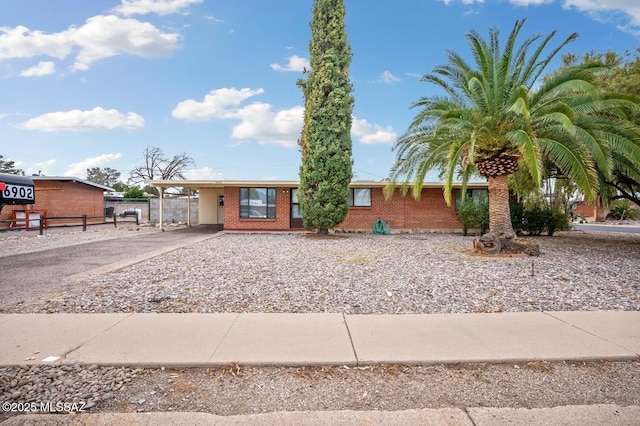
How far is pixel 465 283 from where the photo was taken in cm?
664

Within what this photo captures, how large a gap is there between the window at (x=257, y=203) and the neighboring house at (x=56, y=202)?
9.28 metres

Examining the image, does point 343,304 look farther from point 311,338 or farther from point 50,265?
point 50,265

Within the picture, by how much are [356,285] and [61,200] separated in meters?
22.6

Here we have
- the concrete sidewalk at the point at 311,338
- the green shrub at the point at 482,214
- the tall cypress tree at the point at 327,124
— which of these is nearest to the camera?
the concrete sidewalk at the point at 311,338

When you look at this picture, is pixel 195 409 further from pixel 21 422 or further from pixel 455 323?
pixel 455 323

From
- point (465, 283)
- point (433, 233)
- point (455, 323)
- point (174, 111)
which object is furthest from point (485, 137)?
point (174, 111)

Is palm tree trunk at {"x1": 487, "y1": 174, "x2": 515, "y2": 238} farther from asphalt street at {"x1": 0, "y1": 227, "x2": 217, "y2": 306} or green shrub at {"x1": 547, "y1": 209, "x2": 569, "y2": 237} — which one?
asphalt street at {"x1": 0, "y1": 227, "x2": 217, "y2": 306}

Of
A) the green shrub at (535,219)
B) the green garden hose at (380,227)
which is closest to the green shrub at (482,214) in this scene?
the green shrub at (535,219)

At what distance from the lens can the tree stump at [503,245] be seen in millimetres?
10148

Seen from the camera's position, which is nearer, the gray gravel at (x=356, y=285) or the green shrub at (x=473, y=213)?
the gray gravel at (x=356, y=285)

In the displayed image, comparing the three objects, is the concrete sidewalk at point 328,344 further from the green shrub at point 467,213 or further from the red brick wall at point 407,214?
the red brick wall at point 407,214

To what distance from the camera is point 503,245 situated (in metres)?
10.4

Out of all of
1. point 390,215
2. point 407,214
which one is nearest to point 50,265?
point 390,215

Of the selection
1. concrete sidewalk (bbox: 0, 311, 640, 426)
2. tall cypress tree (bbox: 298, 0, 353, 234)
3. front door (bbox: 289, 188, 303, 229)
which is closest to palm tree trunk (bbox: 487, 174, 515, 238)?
tall cypress tree (bbox: 298, 0, 353, 234)
